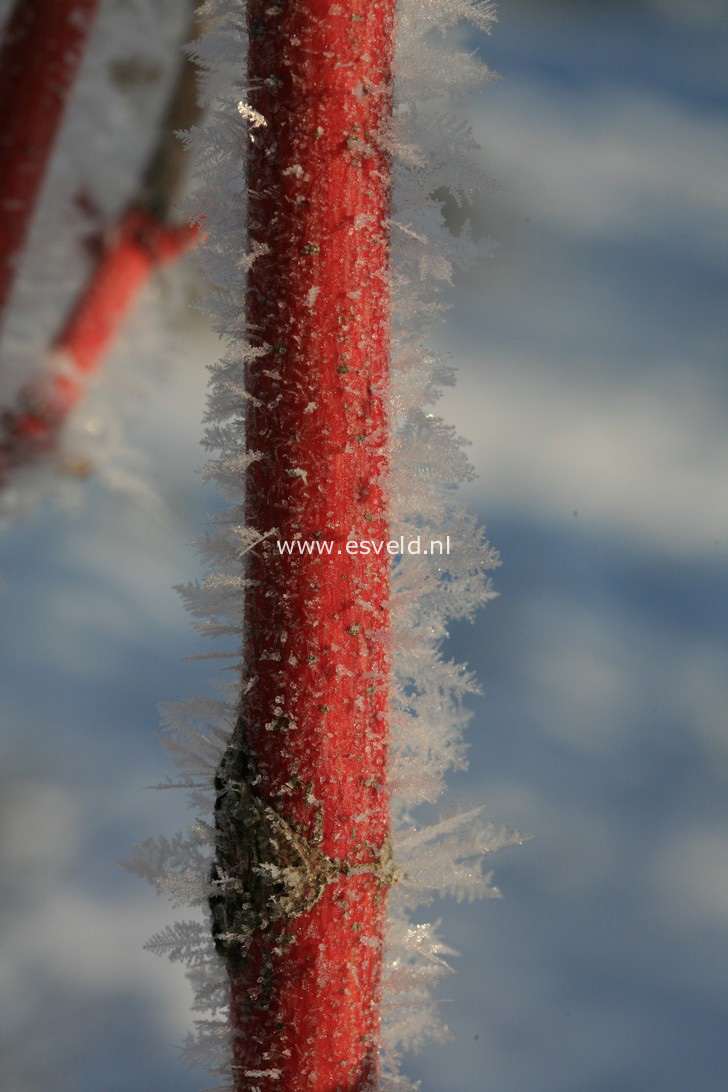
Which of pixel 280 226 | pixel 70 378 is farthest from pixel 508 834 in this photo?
pixel 70 378

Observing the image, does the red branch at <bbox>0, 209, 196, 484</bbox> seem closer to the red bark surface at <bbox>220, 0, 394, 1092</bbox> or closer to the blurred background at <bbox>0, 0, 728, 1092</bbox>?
the blurred background at <bbox>0, 0, 728, 1092</bbox>

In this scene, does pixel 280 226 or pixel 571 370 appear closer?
pixel 280 226

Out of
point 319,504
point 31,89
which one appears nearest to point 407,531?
point 319,504

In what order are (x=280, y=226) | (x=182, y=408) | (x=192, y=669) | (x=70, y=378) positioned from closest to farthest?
(x=280, y=226) → (x=70, y=378) → (x=182, y=408) → (x=192, y=669)

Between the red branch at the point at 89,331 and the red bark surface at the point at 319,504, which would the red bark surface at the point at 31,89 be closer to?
the red branch at the point at 89,331

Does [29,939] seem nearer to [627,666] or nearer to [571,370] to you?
[627,666]

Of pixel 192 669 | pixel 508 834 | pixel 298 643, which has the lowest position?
pixel 192 669
